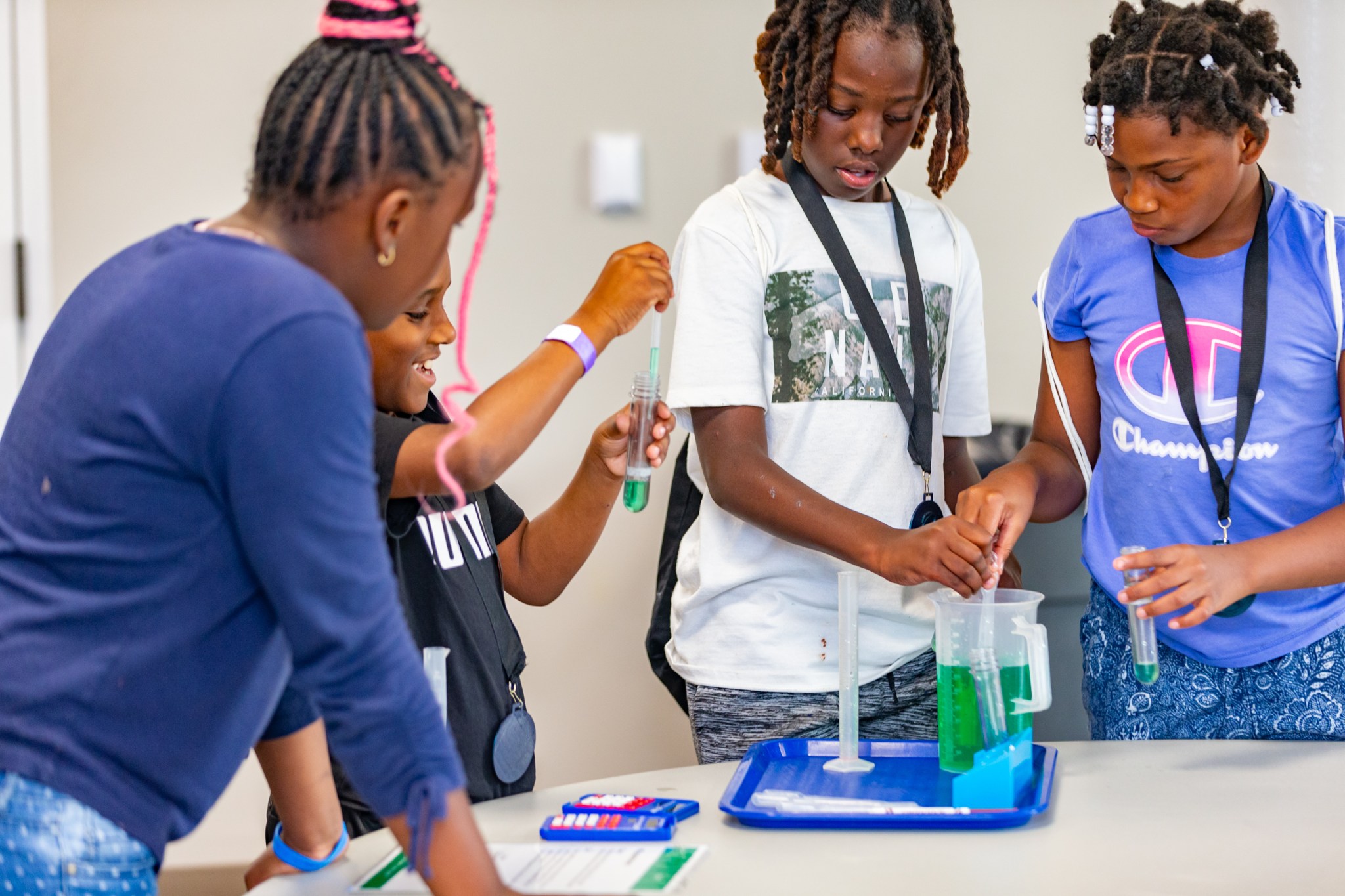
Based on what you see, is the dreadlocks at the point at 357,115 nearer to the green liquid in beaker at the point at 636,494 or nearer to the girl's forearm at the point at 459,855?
the girl's forearm at the point at 459,855

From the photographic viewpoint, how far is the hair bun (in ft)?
2.95

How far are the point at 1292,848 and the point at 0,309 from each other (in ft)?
7.67

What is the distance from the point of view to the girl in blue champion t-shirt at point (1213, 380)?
5.16ft

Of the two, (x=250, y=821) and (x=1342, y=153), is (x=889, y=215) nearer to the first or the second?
(x=1342, y=153)

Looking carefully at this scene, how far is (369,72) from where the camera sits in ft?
2.87

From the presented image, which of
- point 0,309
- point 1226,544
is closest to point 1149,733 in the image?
point 1226,544

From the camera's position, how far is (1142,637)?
55.6 inches

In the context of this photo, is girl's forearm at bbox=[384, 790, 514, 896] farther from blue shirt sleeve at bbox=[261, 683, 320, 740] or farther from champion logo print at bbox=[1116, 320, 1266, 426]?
champion logo print at bbox=[1116, 320, 1266, 426]

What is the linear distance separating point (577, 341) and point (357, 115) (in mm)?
556

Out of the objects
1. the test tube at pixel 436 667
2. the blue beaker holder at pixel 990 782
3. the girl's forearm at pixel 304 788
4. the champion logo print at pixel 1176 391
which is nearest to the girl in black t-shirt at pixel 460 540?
the girl's forearm at pixel 304 788

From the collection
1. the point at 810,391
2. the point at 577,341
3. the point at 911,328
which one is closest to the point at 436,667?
the point at 577,341

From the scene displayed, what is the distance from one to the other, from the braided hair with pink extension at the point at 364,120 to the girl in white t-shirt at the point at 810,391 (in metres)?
0.84

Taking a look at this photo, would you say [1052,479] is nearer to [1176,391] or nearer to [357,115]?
[1176,391]

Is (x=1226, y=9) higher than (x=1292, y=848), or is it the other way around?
(x=1226, y=9)
